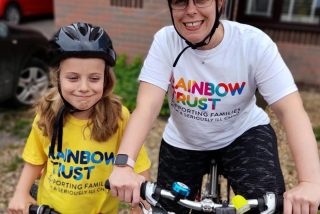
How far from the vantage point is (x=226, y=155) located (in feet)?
8.34

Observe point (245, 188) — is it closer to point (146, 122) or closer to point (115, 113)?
point (146, 122)

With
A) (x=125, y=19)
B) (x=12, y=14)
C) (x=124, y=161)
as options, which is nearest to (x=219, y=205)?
(x=124, y=161)

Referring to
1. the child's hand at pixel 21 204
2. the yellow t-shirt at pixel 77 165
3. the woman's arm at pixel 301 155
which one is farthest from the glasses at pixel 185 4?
the child's hand at pixel 21 204

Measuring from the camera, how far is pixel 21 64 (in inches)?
252

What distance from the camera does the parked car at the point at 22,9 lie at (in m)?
13.5

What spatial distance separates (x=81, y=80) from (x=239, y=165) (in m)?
0.98

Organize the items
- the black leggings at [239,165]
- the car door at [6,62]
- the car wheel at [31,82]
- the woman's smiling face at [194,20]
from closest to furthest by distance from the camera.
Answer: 1. the woman's smiling face at [194,20]
2. the black leggings at [239,165]
3. the car door at [6,62]
4. the car wheel at [31,82]

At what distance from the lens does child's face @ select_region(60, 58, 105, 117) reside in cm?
220

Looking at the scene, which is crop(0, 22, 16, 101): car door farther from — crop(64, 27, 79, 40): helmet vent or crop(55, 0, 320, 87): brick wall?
crop(64, 27, 79, 40): helmet vent

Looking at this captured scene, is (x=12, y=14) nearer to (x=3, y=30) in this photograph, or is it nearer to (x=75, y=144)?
(x=3, y=30)

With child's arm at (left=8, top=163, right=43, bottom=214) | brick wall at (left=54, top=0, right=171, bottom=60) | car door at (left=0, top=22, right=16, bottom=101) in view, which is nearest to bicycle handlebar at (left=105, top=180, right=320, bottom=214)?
child's arm at (left=8, top=163, right=43, bottom=214)

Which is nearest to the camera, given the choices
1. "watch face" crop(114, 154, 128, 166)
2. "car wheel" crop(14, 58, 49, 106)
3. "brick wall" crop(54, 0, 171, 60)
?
"watch face" crop(114, 154, 128, 166)

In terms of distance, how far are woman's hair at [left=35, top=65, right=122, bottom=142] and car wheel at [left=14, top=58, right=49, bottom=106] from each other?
4.15 m

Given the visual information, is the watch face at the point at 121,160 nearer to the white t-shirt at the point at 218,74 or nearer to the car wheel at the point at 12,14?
the white t-shirt at the point at 218,74
